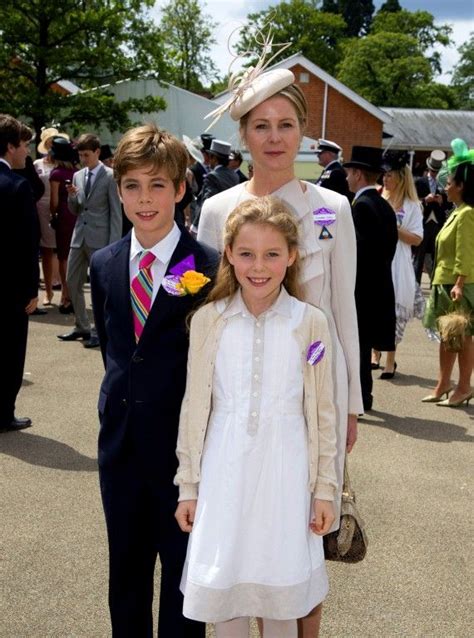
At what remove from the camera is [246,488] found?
A: 2605 millimetres

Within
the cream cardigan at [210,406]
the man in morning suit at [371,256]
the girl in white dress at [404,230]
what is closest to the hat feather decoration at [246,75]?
the cream cardigan at [210,406]

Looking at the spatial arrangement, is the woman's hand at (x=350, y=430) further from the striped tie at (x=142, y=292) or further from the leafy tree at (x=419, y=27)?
the leafy tree at (x=419, y=27)

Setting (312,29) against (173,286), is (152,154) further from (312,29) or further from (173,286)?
(312,29)

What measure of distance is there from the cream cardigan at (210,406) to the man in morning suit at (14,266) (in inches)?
146

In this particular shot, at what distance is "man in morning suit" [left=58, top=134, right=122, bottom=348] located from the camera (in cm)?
907

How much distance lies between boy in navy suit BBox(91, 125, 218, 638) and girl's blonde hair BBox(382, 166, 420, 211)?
208 inches

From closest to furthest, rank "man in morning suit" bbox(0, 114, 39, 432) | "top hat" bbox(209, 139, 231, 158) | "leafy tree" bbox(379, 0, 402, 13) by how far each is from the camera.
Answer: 1. "man in morning suit" bbox(0, 114, 39, 432)
2. "top hat" bbox(209, 139, 231, 158)
3. "leafy tree" bbox(379, 0, 402, 13)

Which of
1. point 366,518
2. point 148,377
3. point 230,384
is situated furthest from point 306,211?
point 366,518

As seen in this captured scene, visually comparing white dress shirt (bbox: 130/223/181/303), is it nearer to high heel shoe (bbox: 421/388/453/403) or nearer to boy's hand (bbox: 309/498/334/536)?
boy's hand (bbox: 309/498/334/536)

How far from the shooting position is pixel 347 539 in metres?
2.97

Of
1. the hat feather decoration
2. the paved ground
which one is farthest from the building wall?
the hat feather decoration

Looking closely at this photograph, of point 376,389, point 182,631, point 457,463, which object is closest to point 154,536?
point 182,631

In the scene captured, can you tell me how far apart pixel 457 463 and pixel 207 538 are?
3714 millimetres

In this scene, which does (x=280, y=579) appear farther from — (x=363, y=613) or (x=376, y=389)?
(x=376, y=389)
